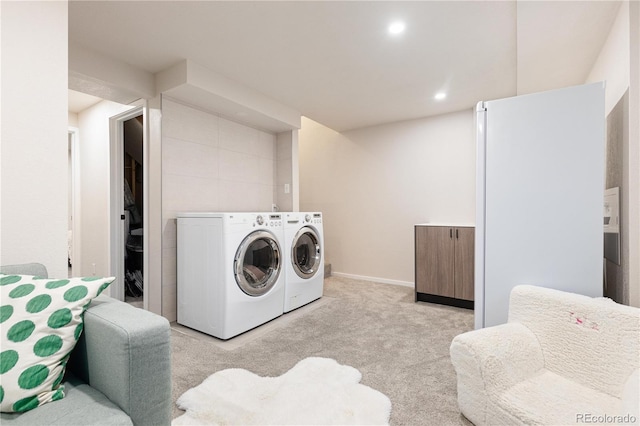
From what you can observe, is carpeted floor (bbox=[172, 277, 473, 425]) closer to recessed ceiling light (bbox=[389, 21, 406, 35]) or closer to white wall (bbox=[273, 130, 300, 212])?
white wall (bbox=[273, 130, 300, 212])

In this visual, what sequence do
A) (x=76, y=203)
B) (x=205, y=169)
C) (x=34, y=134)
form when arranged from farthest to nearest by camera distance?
(x=76, y=203), (x=205, y=169), (x=34, y=134)

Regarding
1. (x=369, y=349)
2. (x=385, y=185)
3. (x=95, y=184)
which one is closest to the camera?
(x=369, y=349)

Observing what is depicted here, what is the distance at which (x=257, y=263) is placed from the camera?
2.60 m

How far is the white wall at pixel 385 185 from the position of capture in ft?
12.0

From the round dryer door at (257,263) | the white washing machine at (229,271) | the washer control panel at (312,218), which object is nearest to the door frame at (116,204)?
the white washing machine at (229,271)

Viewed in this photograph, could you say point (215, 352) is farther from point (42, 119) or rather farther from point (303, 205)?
point (303, 205)

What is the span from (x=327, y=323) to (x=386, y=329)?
0.51 meters

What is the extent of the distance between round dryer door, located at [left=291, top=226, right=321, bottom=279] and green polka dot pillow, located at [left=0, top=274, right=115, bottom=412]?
6.58 feet

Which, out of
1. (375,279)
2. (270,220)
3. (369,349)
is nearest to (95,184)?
(270,220)

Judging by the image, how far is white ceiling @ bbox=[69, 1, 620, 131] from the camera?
179cm

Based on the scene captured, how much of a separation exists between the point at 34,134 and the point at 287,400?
172cm

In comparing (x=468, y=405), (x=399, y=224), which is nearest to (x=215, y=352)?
(x=468, y=405)

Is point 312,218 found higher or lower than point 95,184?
lower

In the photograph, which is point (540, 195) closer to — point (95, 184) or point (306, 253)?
point (306, 253)
